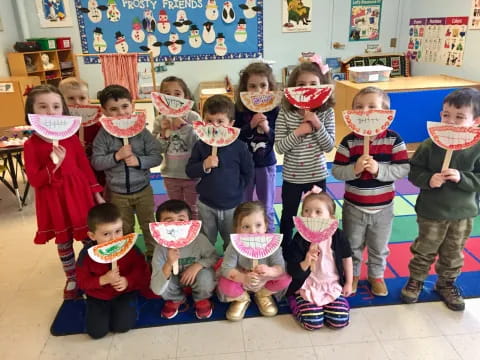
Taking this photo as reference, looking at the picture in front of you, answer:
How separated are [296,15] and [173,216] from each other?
514 centimetres

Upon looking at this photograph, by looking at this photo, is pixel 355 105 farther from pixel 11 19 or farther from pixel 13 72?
pixel 11 19

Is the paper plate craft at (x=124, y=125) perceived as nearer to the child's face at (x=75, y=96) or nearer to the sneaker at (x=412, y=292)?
the child's face at (x=75, y=96)

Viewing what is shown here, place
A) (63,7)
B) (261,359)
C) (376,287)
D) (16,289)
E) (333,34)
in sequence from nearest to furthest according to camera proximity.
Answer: (261,359) → (376,287) → (16,289) → (63,7) → (333,34)

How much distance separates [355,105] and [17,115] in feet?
16.5

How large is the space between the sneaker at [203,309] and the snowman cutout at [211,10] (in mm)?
5006

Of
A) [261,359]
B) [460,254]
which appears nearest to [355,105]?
[460,254]

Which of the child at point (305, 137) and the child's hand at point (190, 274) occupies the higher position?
the child at point (305, 137)

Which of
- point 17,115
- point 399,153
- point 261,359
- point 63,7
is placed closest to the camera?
point 261,359

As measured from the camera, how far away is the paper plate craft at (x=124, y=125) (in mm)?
2209

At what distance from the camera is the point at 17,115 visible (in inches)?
217

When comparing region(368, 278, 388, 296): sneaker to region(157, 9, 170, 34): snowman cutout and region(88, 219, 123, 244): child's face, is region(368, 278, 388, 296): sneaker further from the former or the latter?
region(157, 9, 170, 34): snowman cutout

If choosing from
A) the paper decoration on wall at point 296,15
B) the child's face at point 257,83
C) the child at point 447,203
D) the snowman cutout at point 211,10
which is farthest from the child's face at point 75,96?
the paper decoration on wall at point 296,15

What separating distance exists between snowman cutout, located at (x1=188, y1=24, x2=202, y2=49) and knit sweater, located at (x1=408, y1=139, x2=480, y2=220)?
486cm

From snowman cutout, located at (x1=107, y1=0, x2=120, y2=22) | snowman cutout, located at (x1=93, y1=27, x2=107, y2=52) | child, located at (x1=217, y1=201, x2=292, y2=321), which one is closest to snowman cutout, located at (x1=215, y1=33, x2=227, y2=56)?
snowman cutout, located at (x1=107, y1=0, x2=120, y2=22)
